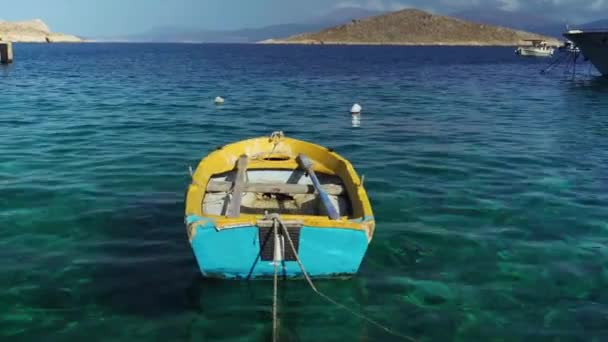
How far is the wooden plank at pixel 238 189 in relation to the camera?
8.79m

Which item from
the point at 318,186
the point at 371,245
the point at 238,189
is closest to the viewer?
the point at 238,189

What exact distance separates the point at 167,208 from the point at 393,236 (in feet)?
17.8

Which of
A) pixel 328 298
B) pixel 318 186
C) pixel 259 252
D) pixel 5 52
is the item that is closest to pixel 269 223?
pixel 259 252

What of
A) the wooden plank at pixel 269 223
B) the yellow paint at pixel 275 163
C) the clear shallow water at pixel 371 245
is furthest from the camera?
the yellow paint at pixel 275 163

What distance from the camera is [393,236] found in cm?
1136

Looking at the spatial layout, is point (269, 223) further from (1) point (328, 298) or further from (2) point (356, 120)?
(2) point (356, 120)

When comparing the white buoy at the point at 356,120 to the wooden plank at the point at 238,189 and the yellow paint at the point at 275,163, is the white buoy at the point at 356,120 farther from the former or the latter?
the wooden plank at the point at 238,189

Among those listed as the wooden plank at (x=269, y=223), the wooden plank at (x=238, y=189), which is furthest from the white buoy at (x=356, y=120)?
the wooden plank at (x=269, y=223)

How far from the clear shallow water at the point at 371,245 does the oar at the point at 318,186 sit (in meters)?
1.21

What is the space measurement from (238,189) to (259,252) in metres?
2.38

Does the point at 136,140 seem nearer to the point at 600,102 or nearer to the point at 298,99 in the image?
the point at 298,99

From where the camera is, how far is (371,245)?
1083 centimetres

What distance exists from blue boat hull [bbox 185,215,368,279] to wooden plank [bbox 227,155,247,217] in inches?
30.5

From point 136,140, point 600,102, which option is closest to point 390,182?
point 136,140
